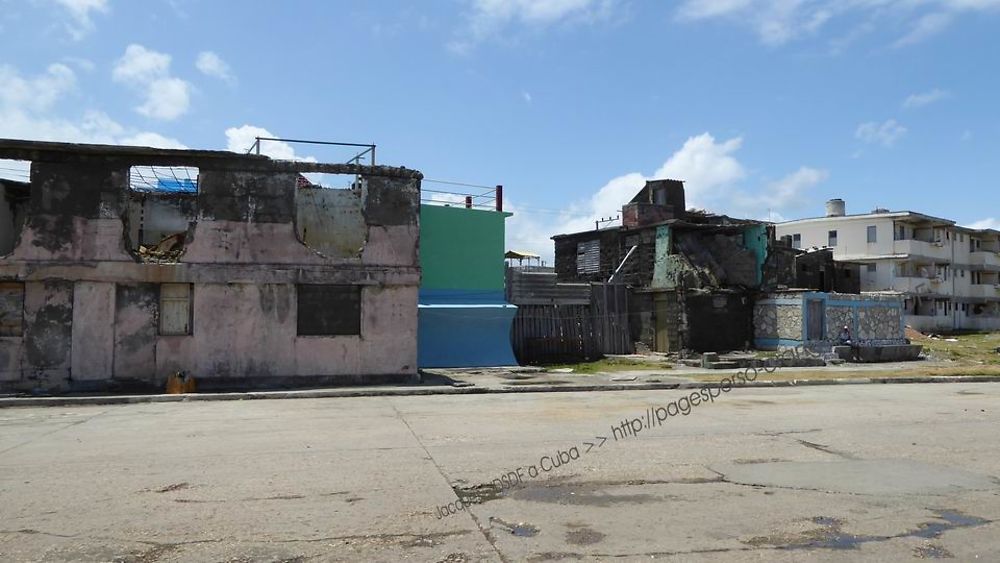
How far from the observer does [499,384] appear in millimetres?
19797

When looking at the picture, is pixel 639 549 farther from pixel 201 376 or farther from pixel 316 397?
pixel 201 376

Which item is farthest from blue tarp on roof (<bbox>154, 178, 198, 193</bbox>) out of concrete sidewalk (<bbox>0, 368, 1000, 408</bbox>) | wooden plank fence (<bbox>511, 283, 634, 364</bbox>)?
wooden plank fence (<bbox>511, 283, 634, 364</bbox>)

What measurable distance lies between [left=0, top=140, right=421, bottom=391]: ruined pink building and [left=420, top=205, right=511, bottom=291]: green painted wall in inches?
151

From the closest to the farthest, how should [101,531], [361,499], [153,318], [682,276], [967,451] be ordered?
[101,531] → [361,499] → [967,451] → [153,318] → [682,276]

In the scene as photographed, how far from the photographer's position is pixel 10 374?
1784 cm

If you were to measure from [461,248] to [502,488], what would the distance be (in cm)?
1786

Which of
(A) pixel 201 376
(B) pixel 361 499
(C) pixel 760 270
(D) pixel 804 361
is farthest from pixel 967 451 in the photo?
(C) pixel 760 270

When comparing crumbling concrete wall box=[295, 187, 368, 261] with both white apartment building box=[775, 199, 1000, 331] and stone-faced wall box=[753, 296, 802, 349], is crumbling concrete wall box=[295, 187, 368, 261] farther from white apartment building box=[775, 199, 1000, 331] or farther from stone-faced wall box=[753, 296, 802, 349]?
white apartment building box=[775, 199, 1000, 331]

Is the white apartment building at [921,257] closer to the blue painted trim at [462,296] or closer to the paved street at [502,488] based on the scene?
the blue painted trim at [462,296]

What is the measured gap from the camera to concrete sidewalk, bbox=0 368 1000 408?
16.5m

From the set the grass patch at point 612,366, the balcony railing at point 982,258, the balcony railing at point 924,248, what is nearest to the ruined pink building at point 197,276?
the grass patch at point 612,366

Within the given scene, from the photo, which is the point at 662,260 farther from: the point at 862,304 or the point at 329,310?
the point at 329,310

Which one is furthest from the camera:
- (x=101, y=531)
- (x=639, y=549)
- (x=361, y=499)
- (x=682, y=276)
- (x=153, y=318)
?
(x=682, y=276)

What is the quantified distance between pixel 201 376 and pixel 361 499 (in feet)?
44.2
